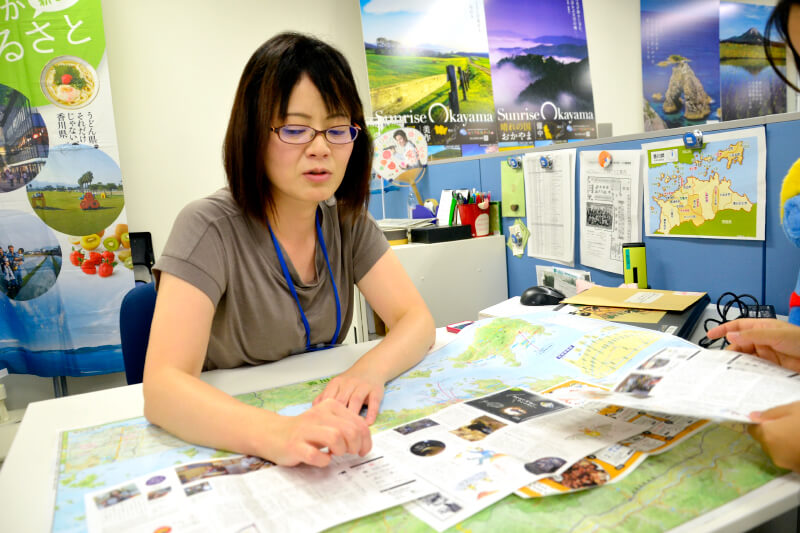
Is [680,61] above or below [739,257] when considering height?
above

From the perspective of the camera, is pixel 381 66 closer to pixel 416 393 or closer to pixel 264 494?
pixel 416 393

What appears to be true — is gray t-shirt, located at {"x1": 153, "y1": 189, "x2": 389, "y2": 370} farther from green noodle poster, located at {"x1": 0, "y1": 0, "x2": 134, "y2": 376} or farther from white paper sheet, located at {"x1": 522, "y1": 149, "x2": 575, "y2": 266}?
green noodle poster, located at {"x1": 0, "y1": 0, "x2": 134, "y2": 376}

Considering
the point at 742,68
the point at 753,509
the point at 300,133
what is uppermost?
the point at 742,68

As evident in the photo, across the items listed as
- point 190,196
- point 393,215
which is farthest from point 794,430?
point 190,196

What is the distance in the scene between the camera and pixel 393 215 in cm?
278

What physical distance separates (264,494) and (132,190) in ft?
8.50

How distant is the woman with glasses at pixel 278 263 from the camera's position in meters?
0.75

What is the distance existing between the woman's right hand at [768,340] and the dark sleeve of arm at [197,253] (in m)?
0.78

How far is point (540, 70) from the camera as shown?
3672mm

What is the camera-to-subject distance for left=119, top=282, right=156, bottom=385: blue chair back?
1.18m

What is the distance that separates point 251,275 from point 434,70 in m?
2.68

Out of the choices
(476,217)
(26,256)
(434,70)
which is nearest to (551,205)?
(476,217)

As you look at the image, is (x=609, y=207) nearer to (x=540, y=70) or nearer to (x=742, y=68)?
(x=540, y=70)

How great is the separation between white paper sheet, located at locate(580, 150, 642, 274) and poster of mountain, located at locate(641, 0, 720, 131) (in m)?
2.94
